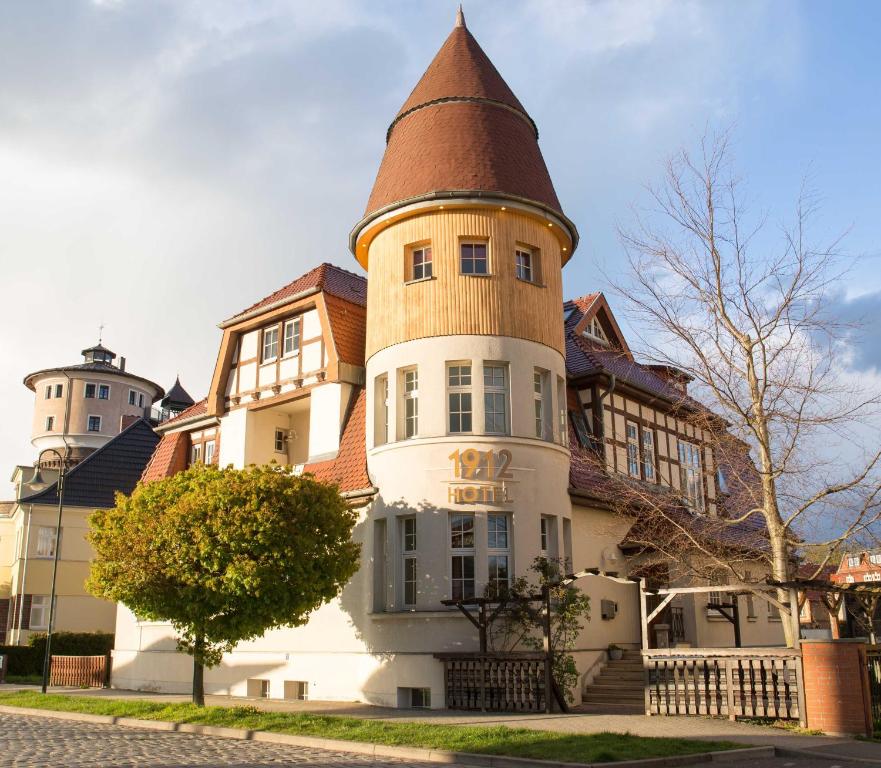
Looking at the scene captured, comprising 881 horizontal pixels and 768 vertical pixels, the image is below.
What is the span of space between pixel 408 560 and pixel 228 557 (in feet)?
13.9

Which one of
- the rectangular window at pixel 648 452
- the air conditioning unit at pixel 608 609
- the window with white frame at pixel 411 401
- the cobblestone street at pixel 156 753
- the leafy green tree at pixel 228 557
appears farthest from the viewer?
the rectangular window at pixel 648 452

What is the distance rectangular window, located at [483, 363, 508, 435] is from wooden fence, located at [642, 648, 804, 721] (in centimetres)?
611

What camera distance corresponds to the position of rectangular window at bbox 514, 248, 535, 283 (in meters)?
21.9

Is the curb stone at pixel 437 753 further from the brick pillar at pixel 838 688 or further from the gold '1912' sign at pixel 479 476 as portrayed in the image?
the gold '1912' sign at pixel 479 476

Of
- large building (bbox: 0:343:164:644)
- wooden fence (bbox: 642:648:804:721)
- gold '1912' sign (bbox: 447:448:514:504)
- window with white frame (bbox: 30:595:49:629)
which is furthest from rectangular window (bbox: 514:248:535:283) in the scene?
window with white frame (bbox: 30:595:49:629)

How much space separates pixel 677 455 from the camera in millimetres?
29266

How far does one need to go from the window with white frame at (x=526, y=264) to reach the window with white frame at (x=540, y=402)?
90.6 inches

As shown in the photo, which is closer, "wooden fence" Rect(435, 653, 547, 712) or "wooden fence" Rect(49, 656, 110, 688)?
"wooden fence" Rect(435, 653, 547, 712)

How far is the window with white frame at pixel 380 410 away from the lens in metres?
21.7

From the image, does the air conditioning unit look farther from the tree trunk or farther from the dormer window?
the tree trunk

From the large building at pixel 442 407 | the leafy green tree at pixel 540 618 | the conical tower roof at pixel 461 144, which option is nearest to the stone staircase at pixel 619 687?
the large building at pixel 442 407

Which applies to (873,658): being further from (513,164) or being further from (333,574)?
(513,164)

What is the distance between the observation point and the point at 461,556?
19688mm

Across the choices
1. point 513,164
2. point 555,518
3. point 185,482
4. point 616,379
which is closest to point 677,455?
point 616,379
